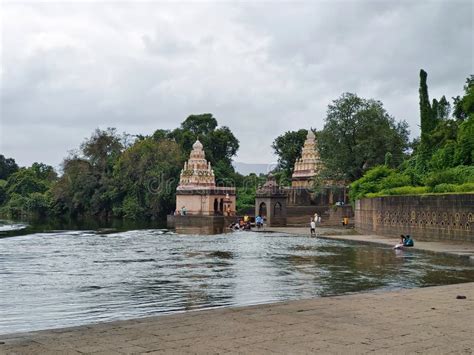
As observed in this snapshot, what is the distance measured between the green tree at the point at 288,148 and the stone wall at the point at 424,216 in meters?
51.3

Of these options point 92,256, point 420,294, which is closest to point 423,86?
point 92,256

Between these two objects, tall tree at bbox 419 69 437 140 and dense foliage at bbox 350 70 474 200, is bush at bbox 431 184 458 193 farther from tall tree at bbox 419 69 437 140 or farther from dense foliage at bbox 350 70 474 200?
tall tree at bbox 419 69 437 140

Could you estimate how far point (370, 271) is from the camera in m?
18.3

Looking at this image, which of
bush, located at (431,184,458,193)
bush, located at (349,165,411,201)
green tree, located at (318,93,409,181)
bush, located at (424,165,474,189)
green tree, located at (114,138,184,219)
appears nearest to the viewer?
bush, located at (431,184,458,193)

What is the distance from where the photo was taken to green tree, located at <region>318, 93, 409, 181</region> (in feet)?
175

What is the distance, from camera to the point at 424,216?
30.6m

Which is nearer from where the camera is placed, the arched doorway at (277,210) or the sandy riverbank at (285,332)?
the sandy riverbank at (285,332)

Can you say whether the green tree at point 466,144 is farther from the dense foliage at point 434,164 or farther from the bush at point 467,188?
the bush at point 467,188

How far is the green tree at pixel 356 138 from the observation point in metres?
53.5

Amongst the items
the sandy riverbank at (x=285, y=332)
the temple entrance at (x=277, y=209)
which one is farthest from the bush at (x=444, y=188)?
the temple entrance at (x=277, y=209)

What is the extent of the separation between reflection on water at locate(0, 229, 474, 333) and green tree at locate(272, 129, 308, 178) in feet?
207

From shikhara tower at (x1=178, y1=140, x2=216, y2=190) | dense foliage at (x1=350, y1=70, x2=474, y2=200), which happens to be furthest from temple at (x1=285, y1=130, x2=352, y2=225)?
shikhara tower at (x1=178, y1=140, x2=216, y2=190)

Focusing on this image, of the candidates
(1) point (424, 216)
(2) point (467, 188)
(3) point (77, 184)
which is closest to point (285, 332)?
(2) point (467, 188)

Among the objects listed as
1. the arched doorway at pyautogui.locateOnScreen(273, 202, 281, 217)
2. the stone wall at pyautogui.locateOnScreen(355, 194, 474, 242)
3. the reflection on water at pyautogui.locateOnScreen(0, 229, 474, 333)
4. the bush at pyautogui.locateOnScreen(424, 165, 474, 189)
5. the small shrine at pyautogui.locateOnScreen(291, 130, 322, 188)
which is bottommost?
the reflection on water at pyautogui.locateOnScreen(0, 229, 474, 333)
